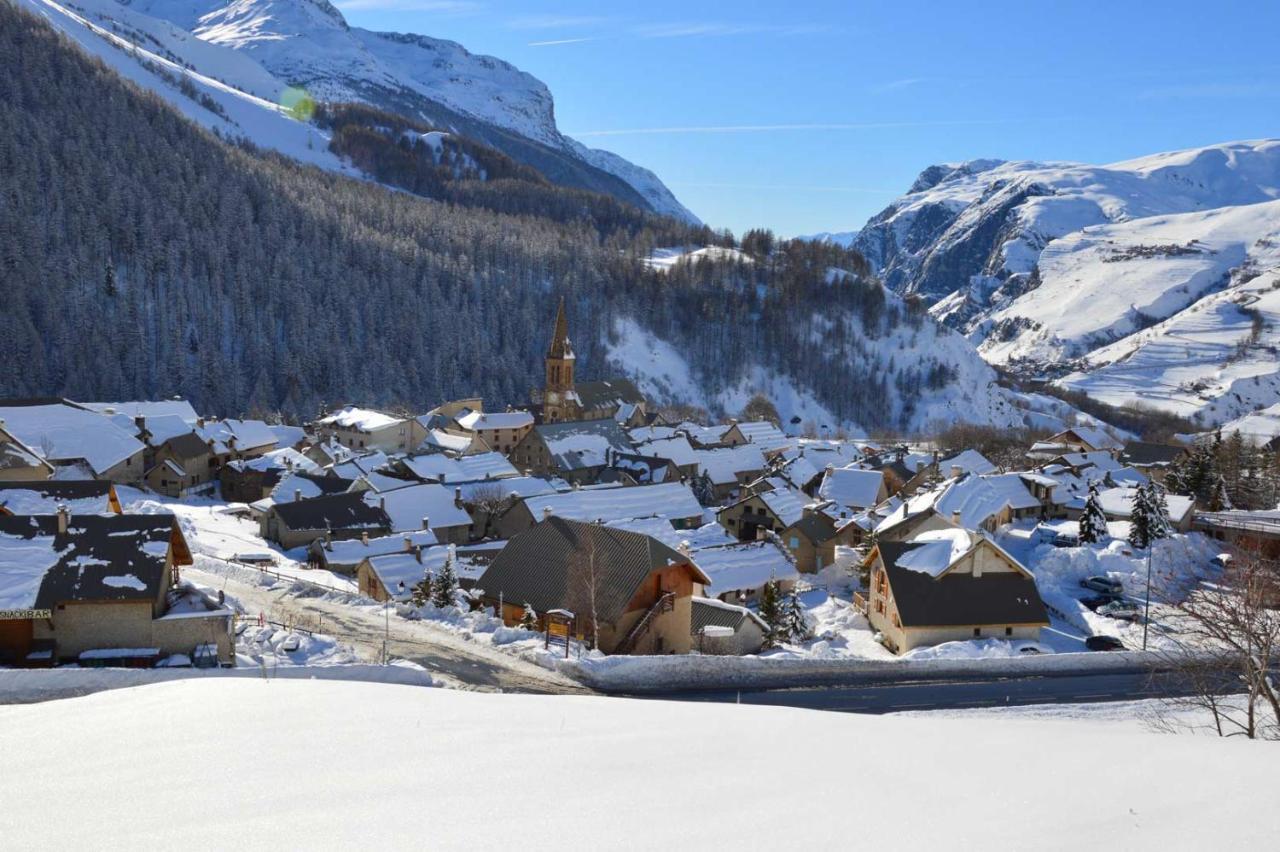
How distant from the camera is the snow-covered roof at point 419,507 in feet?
166

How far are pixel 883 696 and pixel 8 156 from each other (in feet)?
476

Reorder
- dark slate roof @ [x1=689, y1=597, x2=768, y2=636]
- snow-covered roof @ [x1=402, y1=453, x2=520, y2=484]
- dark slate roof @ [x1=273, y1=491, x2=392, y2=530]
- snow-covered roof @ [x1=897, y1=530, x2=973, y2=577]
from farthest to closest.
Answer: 1. snow-covered roof @ [x1=402, y1=453, x2=520, y2=484]
2. dark slate roof @ [x1=273, y1=491, x2=392, y2=530]
3. snow-covered roof @ [x1=897, y1=530, x2=973, y2=577]
4. dark slate roof @ [x1=689, y1=597, x2=768, y2=636]

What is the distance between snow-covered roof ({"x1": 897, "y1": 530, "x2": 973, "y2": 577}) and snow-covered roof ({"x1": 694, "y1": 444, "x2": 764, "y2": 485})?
38.8 metres

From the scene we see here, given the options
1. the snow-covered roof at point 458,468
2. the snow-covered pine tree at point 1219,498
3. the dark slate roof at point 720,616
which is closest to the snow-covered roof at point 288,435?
the snow-covered roof at point 458,468

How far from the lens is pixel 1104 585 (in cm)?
4325

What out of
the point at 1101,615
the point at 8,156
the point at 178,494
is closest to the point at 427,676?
the point at 1101,615

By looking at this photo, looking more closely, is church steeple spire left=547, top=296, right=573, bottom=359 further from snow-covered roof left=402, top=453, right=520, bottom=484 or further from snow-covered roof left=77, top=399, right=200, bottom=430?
snow-covered roof left=77, top=399, right=200, bottom=430

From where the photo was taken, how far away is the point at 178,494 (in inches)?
2473

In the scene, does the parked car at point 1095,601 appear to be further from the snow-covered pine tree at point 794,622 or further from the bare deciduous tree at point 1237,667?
the bare deciduous tree at point 1237,667

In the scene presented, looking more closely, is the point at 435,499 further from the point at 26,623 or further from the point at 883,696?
the point at 883,696

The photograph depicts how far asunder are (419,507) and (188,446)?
24.5 metres

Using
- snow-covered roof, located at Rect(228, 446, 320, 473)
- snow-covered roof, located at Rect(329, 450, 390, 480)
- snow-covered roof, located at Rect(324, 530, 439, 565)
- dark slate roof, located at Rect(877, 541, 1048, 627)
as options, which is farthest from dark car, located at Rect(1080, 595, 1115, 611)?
snow-covered roof, located at Rect(228, 446, 320, 473)

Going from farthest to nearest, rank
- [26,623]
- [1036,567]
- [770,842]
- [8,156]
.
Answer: [8,156] → [1036,567] → [26,623] → [770,842]

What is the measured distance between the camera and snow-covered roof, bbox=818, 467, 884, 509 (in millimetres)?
61688
